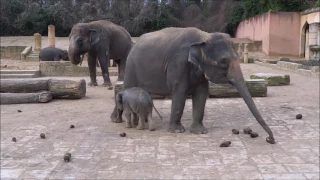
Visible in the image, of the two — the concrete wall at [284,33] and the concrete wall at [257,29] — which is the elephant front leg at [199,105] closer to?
the concrete wall at [284,33]

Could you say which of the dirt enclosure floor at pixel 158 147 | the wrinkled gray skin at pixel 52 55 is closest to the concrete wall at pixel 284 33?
the wrinkled gray skin at pixel 52 55

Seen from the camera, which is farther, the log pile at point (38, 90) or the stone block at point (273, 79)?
the stone block at point (273, 79)

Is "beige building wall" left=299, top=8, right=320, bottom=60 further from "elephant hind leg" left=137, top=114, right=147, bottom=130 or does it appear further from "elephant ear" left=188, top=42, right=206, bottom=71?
"elephant ear" left=188, top=42, right=206, bottom=71

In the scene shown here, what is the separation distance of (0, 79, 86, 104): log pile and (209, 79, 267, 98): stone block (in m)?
3.31

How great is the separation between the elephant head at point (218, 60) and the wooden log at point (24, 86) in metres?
5.57

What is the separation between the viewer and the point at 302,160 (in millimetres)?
5734

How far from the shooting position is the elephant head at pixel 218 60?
670 centimetres

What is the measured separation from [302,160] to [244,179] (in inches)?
44.7

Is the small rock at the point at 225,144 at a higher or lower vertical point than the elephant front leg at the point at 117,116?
lower

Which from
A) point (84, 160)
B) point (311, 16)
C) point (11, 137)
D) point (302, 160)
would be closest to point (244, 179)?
point (302, 160)

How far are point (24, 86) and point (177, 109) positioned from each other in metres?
5.47

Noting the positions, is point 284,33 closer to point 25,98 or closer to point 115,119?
point 25,98

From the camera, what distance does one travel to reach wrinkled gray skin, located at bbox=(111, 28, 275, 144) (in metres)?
6.74

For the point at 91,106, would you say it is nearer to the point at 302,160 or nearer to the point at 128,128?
the point at 128,128
